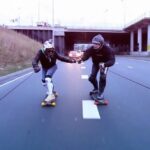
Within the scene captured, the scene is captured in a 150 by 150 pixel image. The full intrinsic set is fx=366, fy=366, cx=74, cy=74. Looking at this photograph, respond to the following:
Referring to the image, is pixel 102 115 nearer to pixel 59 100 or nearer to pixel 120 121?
pixel 120 121

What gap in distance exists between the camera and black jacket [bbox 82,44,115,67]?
9.27 meters

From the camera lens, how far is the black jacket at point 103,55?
9273 mm

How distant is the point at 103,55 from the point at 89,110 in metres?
1.74

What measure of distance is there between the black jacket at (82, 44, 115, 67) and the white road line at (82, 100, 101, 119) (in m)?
1.11

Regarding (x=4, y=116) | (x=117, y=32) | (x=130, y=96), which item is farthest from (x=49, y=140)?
(x=117, y=32)

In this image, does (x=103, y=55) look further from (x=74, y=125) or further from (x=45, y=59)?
(x=74, y=125)

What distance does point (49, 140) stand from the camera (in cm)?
559

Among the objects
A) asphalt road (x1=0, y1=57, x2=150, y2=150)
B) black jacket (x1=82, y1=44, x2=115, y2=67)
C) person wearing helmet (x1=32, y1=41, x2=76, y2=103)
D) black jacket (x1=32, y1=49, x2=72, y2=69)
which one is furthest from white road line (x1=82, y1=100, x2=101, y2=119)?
black jacket (x1=32, y1=49, x2=72, y2=69)

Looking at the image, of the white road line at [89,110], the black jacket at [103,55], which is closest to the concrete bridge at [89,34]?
the black jacket at [103,55]

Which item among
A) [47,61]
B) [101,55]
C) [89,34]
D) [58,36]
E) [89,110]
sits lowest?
→ [89,110]

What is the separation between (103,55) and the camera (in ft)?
30.7

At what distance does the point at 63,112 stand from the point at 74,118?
2.62 feet

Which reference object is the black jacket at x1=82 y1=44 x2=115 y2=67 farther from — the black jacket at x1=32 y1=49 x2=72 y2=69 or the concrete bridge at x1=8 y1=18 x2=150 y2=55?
the concrete bridge at x1=8 y1=18 x2=150 y2=55

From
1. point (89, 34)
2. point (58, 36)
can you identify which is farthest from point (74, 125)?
point (89, 34)
